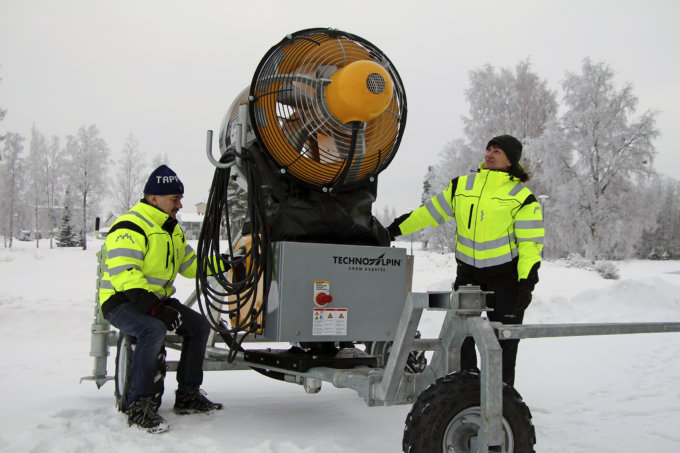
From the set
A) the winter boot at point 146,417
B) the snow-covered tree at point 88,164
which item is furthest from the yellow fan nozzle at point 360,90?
the snow-covered tree at point 88,164

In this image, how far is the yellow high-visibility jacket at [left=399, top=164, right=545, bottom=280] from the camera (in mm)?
3082

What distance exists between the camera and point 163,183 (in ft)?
11.4

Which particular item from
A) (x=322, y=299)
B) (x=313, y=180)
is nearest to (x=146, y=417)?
(x=322, y=299)

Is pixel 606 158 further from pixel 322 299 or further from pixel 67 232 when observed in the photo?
pixel 67 232

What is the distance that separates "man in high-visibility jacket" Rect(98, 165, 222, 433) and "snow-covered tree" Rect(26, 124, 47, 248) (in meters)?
32.1

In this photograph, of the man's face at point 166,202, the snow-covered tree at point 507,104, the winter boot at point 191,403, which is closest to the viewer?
the winter boot at point 191,403

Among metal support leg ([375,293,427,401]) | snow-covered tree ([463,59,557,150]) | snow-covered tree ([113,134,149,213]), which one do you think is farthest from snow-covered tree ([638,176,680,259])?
metal support leg ([375,293,427,401])

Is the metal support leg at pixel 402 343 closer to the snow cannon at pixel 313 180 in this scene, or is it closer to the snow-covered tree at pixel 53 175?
the snow cannon at pixel 313 180

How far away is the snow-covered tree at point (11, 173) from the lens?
3322cm

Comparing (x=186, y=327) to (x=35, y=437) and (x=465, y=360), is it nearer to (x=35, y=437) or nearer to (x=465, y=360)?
(x=35, y=437)

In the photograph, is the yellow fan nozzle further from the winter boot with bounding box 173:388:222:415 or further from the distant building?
the distant building

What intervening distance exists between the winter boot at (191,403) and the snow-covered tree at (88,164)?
29270mm

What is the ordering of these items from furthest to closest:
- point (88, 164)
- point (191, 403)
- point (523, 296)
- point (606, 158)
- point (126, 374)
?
point (88, 164) < point (606, 158) < point (191, 403) < point (126, 374) < point (523, 296)

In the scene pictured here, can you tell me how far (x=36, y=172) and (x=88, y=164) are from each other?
8.20m
